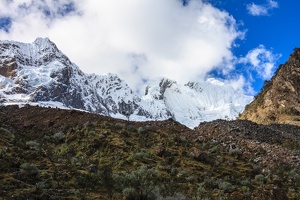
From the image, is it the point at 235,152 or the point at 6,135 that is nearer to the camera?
the point at 6,135

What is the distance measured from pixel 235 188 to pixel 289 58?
4695 centimetres

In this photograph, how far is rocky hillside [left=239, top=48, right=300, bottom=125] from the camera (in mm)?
49656

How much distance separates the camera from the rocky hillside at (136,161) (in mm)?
12148

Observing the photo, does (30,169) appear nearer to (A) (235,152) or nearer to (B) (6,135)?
(B) (6,135)

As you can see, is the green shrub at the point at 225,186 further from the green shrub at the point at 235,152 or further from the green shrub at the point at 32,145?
the green shrub at the point at 32,145

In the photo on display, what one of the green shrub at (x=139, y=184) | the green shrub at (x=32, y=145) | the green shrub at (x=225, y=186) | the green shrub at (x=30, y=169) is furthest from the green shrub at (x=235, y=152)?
the green shrub at (x=30, y=169)

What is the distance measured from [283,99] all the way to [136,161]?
40.8 meters

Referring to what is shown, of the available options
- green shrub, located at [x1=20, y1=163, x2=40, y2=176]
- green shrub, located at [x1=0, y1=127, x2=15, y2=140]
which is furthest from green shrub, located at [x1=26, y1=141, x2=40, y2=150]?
green shrub, located at [x1=20, y1=163, x2=40, y2=176]

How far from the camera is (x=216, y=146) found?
2141cm

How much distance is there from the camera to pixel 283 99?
172 ft

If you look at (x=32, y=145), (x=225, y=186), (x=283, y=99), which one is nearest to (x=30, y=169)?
(x=32, y=145)

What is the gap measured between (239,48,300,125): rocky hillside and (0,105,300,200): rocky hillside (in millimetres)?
23112

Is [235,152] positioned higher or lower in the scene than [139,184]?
higher

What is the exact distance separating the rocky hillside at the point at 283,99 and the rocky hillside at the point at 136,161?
2311cm
